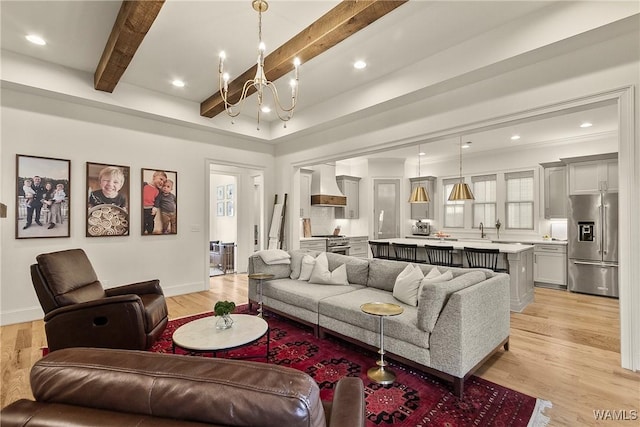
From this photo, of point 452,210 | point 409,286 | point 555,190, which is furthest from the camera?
point 452,210

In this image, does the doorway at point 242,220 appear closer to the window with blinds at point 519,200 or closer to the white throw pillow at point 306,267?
the white throw pillow at point 306,267

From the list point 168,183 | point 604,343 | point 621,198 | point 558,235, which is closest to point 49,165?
point 168,183

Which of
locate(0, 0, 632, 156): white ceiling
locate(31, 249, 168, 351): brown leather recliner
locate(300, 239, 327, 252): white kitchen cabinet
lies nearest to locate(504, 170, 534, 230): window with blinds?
locate(300, 239, 327, 252): white kitchen cabinet

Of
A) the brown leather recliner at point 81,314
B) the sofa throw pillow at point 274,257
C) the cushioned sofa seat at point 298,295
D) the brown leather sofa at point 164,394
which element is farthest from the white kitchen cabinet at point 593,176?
the brown leather recliner at point 81,314

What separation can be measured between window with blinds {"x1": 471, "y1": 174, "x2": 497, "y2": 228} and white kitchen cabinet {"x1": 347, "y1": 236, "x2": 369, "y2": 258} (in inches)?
A: 108

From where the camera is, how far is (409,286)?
3.15m

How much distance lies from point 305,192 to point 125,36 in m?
4.87

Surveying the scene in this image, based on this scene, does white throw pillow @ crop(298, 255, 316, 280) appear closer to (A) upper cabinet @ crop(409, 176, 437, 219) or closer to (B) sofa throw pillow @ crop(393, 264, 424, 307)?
(B) sofa throw pillow @ crop(393, 264, 424, 307)

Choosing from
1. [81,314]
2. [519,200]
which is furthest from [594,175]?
[81,314]

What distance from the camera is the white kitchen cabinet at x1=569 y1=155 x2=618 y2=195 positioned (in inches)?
211

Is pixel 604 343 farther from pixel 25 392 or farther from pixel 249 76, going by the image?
pixel 25 392

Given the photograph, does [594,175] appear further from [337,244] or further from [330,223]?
[330,223]

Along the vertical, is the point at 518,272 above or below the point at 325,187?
below

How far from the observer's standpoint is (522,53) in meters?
2.93
